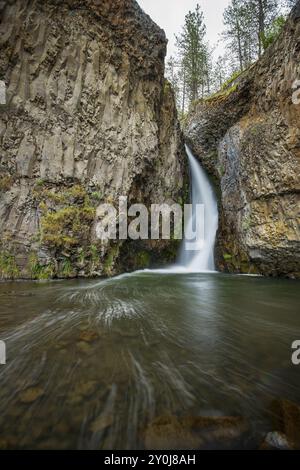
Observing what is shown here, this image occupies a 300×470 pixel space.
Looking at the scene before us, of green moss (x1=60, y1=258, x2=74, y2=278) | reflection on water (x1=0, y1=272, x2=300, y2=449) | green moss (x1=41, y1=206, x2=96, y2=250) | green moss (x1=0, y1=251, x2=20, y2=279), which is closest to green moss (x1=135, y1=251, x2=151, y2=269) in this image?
green moss (x1=41, y1=206, x2=96, y2=250)

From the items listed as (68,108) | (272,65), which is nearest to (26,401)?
Result: (68,108)

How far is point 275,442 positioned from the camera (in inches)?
47.0

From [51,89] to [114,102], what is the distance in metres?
2.48

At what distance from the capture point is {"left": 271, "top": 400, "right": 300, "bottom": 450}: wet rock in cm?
121

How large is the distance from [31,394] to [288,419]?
1654 mm

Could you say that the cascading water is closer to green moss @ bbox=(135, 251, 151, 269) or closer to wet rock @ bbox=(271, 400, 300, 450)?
green moss @ bbox=(135, 251, 151, 269)

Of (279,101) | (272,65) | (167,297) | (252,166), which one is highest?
(272,65)

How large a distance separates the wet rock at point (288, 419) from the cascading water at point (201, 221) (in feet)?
35.8

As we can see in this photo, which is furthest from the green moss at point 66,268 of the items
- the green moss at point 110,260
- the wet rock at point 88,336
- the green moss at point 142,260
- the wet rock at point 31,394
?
the wet rock at point 31,394

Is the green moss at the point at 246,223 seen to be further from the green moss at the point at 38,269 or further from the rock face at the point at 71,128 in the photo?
the green moss at the point at 38,269

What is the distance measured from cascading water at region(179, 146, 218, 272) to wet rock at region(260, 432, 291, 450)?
11.2 metres

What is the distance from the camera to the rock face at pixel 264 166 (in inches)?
308

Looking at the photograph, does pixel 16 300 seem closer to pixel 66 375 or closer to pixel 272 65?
pixel 66 375
